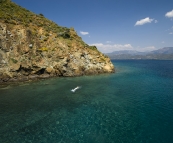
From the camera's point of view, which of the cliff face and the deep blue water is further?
the cliff face

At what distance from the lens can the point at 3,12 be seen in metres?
62.7

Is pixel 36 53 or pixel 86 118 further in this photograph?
pixel 36 53

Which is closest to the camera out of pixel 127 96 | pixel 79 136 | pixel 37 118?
pixel 79 136

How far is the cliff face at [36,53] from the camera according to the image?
5303 cm

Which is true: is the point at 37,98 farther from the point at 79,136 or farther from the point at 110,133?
the point at 110,133

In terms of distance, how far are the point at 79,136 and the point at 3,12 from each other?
68.1 m

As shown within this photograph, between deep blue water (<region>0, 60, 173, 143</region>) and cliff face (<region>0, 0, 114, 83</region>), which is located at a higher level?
cliff face (<region>0, 0, 114, 83</region>)

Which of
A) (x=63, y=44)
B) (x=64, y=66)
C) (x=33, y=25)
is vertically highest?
(x=33, y=25)

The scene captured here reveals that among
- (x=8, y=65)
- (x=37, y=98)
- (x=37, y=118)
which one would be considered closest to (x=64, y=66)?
(x=8, y=65)

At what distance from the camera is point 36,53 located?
6012 cm

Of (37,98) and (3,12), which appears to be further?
(3,12)

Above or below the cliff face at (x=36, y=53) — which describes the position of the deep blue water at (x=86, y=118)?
below

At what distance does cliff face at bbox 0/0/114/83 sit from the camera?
53.0 m

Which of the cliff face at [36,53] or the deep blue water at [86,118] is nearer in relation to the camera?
the deep blue water at [86,118]
